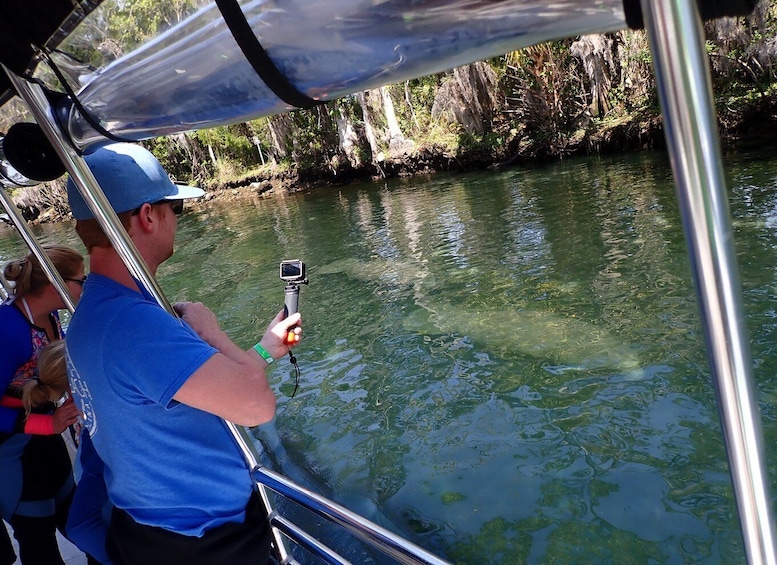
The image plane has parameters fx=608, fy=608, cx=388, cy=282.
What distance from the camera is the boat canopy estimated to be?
905 mm

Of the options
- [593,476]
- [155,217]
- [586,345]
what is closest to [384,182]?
[586,345]

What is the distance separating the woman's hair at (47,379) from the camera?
8.72 feet

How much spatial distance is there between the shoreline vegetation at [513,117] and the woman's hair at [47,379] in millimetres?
11761

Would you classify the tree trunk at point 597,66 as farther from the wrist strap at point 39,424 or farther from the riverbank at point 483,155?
the wrist strap at point 39,424

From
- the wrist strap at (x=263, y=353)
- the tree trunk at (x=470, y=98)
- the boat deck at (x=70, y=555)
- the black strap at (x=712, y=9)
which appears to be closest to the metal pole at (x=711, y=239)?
the black strap at (x=712, y=9)

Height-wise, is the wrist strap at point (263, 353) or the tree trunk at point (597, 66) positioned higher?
the tree trunk at point (597, 66)

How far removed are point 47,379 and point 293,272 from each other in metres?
1.34

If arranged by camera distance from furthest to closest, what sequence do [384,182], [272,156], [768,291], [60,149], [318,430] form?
[272,156]
[384,182]
[768,291]
[318,430]
[60,149]

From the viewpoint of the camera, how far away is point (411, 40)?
3.34ft

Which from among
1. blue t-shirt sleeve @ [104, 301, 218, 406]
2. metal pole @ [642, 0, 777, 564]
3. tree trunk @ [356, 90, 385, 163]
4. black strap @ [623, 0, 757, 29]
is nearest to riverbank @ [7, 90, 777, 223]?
tree trunk @ [356, 90, 385, 163]

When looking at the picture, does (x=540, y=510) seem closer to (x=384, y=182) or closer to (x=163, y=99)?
(x=163, y=99)

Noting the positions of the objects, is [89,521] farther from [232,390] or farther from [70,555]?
[70,555]

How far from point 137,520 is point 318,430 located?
3965 millimetres

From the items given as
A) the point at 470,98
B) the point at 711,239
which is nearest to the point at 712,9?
the point at 711,239
